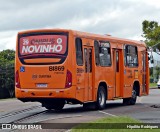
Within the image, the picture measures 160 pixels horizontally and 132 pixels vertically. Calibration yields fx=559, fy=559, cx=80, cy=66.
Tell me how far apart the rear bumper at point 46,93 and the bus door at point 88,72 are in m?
1.20

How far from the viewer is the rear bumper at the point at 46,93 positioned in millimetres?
20703

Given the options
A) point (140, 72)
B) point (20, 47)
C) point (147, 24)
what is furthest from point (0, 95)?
point (147, 24)

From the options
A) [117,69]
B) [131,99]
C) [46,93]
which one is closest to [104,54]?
[117,69]

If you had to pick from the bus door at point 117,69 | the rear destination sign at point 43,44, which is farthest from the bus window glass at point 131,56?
the rear destination sign at point 43,44

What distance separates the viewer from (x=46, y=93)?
20953 mm

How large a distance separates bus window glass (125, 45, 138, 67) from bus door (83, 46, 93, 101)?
4.16 metres

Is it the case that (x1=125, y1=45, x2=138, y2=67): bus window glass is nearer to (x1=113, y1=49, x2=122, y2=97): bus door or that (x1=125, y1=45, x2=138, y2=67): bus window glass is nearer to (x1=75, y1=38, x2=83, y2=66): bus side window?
(x1=113, y1=49, x2=122, y2=97): bus door

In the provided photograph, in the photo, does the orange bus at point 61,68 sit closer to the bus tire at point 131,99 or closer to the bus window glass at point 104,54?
the bus window glass at point 104,54

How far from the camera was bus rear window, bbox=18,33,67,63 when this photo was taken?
21.0 metres

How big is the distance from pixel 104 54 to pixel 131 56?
3424 millimetres

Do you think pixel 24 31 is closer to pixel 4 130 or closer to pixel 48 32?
pixel 48 32

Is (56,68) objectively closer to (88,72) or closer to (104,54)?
(88,72)

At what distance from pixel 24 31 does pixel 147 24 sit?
6342 cm

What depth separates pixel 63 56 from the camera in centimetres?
2089
